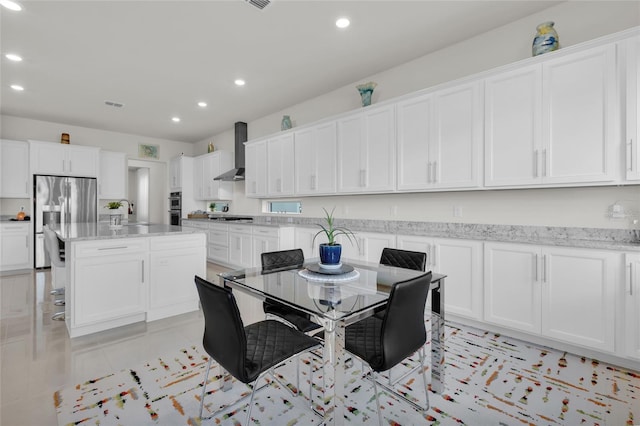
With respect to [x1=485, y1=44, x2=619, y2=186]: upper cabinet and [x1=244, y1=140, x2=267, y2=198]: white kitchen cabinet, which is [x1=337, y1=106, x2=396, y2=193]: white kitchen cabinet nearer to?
[x1=485, y1=44, x2=619, y2=186]: upper cabinet

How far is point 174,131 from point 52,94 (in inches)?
94.5

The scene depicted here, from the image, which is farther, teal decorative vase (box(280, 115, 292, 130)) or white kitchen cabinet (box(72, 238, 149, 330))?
teal decorative vase (box(280, 115, 292, 130))

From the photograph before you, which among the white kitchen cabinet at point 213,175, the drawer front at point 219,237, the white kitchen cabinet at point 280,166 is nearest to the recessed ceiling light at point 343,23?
the white kitchen cabinet at point 280,166

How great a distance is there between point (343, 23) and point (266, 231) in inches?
123

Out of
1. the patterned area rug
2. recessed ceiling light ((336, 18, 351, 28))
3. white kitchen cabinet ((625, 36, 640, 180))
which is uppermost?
recessed ceiling light ((336, 18, 351, 28))

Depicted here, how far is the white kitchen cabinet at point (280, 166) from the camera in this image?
494 centimetres

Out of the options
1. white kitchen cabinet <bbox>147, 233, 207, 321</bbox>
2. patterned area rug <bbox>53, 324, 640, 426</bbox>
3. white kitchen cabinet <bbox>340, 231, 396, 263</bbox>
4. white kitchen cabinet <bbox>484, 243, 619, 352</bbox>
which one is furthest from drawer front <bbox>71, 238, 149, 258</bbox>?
white kitchen cabinet <bbox>484, 243, 619, 352</bbox>

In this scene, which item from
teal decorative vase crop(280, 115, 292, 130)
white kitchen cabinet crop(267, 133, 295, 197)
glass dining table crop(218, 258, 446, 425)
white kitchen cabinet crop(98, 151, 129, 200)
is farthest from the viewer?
white kitchen cabinet crop(98, 151, 129, 200)

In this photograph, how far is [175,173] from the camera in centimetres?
754

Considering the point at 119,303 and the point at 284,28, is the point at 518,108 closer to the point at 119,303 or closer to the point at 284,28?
the point at 284,28

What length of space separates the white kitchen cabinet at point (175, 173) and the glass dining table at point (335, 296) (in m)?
6.13

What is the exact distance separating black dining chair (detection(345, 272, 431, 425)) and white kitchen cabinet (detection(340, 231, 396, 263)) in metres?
1.73

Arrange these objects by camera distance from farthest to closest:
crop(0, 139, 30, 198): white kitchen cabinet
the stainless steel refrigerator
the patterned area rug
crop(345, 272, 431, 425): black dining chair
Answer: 1. the stainless steel refrigerator
2. crop(0, 139, 30, 198): white kitchen cabinet
3. the patterned area rug
4. crop(345, 272, 431, 425): black dining chair

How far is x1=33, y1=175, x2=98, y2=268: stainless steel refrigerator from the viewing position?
5.55 metres
